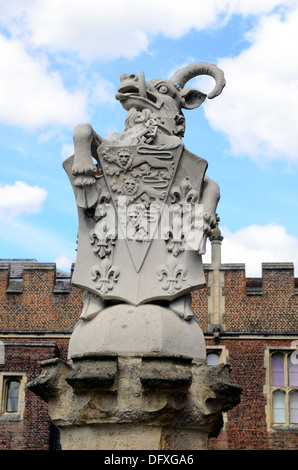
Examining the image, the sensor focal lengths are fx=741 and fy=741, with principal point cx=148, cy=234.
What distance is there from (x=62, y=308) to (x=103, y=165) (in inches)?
546

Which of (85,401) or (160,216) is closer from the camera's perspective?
(85,401)

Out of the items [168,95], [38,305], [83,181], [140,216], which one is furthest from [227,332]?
[83,181]

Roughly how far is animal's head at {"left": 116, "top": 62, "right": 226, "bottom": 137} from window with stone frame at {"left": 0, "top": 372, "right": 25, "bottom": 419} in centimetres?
1315

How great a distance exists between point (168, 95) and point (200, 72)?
1.45 feet

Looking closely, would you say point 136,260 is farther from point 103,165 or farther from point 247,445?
point 247,445

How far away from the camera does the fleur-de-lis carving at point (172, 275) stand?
5.00m

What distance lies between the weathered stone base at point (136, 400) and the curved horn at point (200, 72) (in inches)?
89.9

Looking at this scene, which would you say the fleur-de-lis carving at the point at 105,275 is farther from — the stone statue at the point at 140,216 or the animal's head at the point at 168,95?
the animal's head at the point at 168,95

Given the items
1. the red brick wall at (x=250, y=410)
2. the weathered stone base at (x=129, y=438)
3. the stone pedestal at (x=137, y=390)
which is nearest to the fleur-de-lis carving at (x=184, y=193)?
the stone pedestal at (x=137, y=390)

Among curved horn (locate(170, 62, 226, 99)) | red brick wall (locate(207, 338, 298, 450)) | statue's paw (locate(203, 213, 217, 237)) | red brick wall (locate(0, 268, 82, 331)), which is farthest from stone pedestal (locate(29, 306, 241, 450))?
red brick wall (locate(0, 268, 82, 331))

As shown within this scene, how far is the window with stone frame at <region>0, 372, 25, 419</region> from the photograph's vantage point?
17578 mm

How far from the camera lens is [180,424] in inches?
183

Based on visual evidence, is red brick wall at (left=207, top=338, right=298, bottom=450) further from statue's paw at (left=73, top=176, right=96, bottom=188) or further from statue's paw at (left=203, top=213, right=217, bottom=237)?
statue's paw at (left=73, top=176, right=96, bottom=188)
